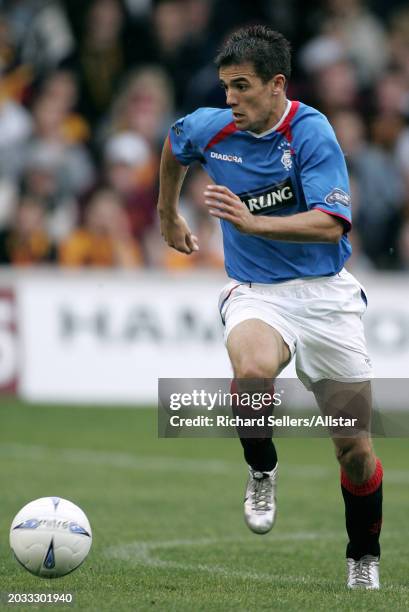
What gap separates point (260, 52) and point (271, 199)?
696 mm

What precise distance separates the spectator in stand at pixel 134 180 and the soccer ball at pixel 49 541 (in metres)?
8.81

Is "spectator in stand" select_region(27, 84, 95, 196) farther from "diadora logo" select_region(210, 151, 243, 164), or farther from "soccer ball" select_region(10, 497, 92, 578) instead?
"soccer ball" select_region(10, 497, 92, 578)

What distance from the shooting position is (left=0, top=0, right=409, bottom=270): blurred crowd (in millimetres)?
14367

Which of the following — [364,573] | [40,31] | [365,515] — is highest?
[40,31]

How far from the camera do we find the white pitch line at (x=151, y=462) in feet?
34.9

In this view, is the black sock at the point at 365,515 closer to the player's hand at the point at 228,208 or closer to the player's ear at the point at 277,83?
the player's hand at the point at 228,208

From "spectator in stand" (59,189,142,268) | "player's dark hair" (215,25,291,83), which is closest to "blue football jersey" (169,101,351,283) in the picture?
"player's dark hair" (215,25,291,83)

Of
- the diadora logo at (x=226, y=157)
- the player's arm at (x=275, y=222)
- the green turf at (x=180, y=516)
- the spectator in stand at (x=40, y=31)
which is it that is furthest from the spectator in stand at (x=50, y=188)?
the player's arm at (x=275, y=222)

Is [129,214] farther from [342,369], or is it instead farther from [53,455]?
[342,369]

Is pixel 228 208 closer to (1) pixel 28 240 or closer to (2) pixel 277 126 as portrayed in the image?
(2) pixel 277 126

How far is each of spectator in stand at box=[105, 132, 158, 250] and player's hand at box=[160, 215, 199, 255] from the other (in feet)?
25.6

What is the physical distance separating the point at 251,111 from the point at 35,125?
948 centimetres

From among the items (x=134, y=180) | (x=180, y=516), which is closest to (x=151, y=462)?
(x=180, y=516)

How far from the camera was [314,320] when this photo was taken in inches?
241
